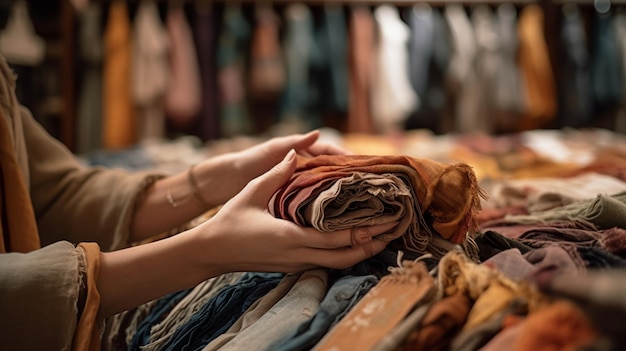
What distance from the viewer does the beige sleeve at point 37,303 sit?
64cm

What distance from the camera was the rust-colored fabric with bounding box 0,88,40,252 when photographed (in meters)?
0.86

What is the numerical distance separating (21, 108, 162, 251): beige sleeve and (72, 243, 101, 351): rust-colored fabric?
0.34m

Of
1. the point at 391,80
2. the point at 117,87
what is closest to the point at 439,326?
the point at 391,80

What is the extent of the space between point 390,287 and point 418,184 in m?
0.15

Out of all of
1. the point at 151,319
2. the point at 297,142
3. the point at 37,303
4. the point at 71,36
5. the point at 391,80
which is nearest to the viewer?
the point at 37,303

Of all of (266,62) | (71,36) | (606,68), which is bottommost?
(606,68)

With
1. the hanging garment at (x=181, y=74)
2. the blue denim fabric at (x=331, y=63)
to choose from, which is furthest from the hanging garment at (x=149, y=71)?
the blue denim fabric at (x=331, y=63)

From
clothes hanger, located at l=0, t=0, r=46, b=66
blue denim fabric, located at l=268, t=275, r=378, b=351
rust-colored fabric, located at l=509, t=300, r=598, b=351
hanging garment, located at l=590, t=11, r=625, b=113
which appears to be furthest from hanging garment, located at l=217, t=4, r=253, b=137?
rust-colored fabric, located at l=509, t=300, r=598, b=351

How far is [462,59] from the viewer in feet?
10.3

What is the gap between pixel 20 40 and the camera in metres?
2.65

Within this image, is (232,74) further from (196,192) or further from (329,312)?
(329,312)

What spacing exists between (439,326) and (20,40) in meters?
2.66

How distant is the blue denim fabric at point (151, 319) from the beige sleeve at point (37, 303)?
18 centimetres

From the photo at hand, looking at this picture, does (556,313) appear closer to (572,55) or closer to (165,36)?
(165,36)
